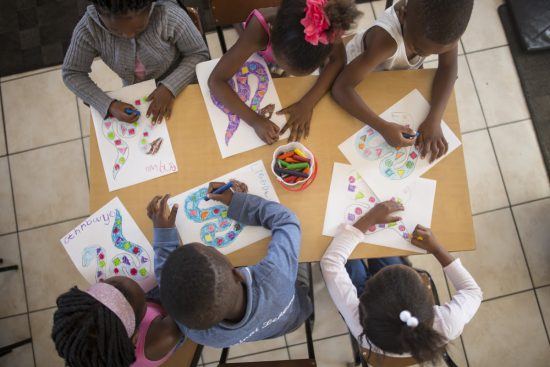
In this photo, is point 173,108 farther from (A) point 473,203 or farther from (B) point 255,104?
(A) point 473,203

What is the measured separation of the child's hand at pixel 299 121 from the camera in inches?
49.4

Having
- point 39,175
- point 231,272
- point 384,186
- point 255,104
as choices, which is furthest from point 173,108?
point 39,175

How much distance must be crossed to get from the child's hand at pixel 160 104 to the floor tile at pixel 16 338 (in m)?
1.42

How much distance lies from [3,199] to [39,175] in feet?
0.75

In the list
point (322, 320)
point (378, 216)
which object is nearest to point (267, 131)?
point (378, 216)

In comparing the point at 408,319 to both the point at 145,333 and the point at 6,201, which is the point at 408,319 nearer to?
the point at 145,333

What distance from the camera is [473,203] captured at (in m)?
1.93


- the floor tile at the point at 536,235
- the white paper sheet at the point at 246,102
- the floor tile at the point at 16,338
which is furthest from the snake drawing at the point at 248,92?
the floor tile at the point at 16,338

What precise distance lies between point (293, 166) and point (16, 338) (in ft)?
5.88

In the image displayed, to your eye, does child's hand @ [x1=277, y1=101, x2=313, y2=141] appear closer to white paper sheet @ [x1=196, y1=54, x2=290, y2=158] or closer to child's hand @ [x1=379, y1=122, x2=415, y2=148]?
white paper sheet @ [x1=196, y1=54, x2=290, y2=158]

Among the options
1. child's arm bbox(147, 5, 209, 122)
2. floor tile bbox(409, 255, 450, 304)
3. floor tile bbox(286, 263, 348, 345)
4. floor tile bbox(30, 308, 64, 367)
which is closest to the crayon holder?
child's arm bbox(147, 5, 209, 122)

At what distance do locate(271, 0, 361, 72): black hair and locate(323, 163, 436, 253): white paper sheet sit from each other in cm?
35

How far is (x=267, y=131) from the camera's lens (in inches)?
49.1

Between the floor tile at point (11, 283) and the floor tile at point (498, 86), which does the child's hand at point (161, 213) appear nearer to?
the floor tile at point (11, 283)
